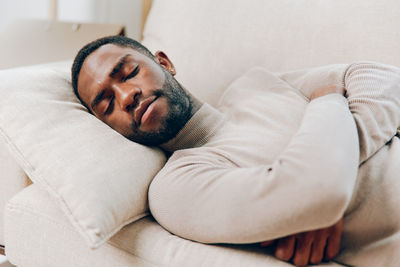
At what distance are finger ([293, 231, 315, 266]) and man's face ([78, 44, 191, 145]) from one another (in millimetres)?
458

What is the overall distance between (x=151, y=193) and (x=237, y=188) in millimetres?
230

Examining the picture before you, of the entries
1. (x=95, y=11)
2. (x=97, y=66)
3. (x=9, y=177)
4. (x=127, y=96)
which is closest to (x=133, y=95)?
(x=127, y=96)

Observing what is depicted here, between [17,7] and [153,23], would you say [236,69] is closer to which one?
[153,23]

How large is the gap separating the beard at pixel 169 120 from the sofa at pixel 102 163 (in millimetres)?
39

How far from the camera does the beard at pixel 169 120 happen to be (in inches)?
42.2

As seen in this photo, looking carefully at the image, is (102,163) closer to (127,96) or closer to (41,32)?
(127,96)

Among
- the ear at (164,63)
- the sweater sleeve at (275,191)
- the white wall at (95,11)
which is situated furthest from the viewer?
the white wall at (95,11)

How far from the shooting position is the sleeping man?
2.41 feet

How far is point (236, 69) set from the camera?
4.82 feet

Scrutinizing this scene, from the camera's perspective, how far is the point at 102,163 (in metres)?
0.91

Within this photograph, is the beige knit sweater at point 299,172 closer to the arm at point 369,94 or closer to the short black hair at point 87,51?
the arm at point 369,94

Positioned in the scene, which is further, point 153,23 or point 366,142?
point 153,23

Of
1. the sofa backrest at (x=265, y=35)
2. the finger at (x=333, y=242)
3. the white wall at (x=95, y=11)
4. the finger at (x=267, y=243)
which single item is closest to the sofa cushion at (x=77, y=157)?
the finger at (x=267, y=243)

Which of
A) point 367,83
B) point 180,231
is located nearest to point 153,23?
point 367,83
